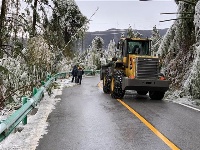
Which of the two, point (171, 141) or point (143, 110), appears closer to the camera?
point (171, 141)

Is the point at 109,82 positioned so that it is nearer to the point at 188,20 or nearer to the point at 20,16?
the point at 188,20

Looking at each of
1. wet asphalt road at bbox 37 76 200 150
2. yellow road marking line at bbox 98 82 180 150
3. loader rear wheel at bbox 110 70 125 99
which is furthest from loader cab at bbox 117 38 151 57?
yellow road marking line at bbox 98 82 180 150

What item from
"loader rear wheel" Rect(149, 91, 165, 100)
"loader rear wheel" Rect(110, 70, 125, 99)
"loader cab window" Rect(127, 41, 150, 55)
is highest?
"loader cab window" Rect(127, 41, 150, 55)

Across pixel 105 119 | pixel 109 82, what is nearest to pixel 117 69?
pixel 109 82

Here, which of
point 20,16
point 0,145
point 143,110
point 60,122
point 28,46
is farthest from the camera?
point 28,46

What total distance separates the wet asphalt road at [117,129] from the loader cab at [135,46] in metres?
4.21

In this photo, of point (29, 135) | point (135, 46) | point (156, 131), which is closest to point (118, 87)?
point (135, 46)

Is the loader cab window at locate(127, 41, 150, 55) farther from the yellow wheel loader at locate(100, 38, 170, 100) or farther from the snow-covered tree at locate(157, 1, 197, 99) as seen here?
the snow-covered tree at locate(157, 1, 197, 99)

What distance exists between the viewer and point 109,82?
1702 centimetres

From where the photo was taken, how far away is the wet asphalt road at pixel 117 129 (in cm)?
620

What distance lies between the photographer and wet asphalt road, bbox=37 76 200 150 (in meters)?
6.20

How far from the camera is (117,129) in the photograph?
763cm

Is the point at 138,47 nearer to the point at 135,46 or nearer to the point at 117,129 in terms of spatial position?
the point at 135,46

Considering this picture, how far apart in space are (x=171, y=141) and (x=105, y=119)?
2814 mm
